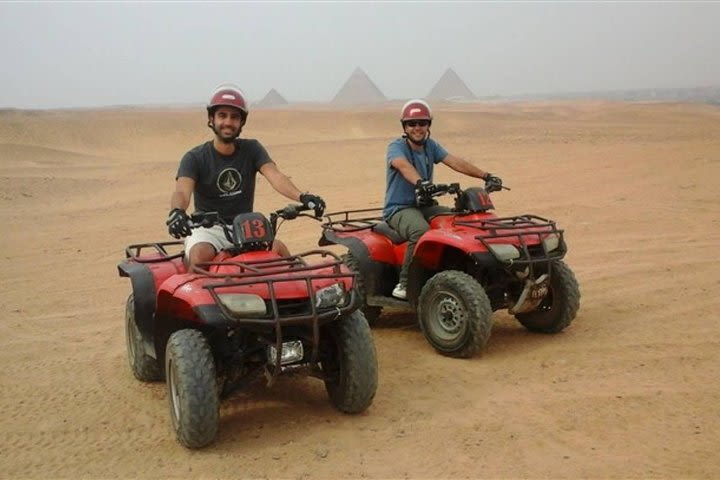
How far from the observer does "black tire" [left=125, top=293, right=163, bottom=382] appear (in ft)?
19.0

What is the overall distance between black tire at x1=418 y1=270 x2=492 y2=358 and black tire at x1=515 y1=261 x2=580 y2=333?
2.73ft

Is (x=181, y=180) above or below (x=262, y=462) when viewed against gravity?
above

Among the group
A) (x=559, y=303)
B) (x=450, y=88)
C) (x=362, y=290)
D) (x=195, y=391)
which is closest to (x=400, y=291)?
(x=362, y=290)

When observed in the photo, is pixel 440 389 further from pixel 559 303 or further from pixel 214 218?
pixel 214 218

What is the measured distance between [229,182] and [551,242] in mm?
2612

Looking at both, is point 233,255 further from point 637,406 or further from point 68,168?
point 68,168

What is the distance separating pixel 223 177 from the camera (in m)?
5.66

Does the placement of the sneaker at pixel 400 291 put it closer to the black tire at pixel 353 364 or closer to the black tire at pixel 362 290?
the black tire at pixel 362 290

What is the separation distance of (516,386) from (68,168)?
25.0m

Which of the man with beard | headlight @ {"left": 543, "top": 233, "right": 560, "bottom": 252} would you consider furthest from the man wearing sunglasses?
the man with beard

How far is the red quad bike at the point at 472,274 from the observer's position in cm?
609

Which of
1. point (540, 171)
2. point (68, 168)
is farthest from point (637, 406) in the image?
point (68, 168)

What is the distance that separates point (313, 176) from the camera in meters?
22.4

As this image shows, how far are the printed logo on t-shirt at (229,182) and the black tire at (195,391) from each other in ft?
4.65
